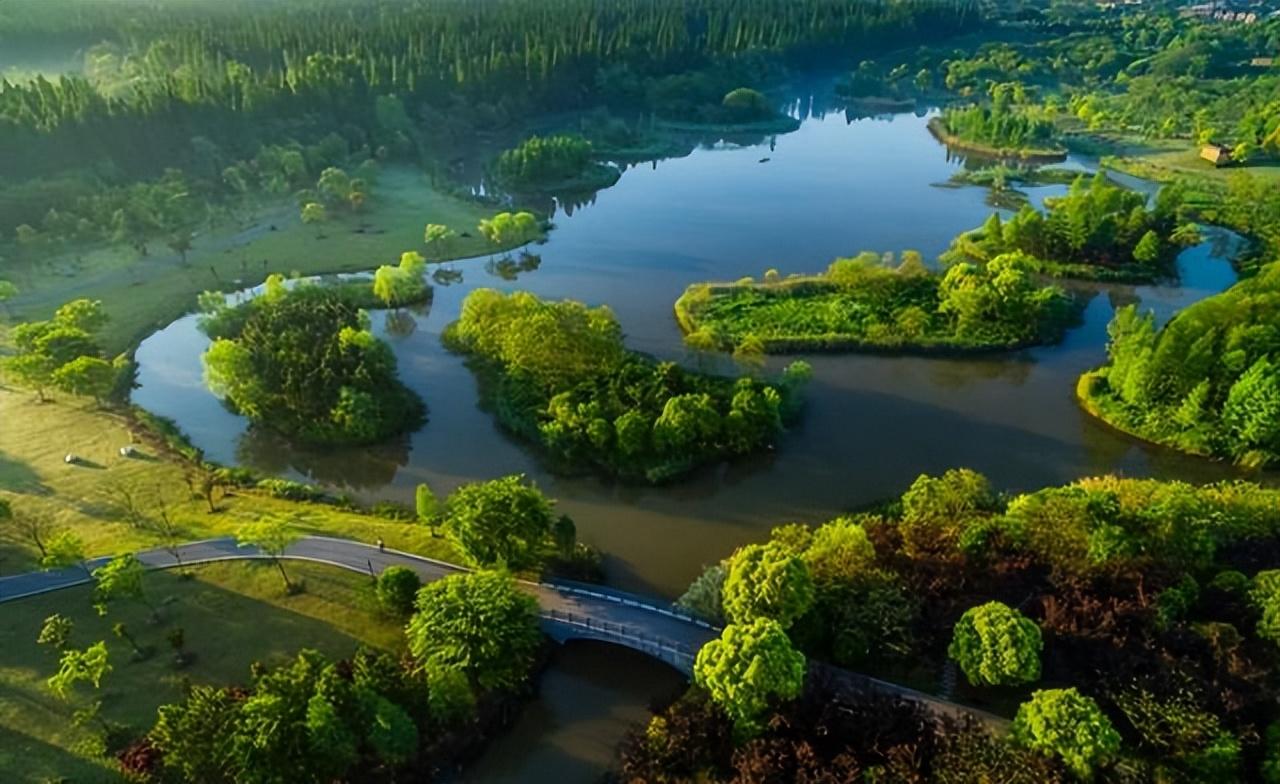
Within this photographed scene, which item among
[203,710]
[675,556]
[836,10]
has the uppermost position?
[836,10]

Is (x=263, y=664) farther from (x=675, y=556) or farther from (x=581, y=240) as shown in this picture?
(x=581, y=240)

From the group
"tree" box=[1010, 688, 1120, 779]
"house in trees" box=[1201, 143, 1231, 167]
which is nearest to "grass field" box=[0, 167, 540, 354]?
"tree" box=[1010, 688, 1120, 779]

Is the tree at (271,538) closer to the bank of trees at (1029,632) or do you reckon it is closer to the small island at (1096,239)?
the bank of trees at (1029,632)

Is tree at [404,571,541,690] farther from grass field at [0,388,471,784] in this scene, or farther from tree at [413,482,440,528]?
tree at [413,482,440,528]

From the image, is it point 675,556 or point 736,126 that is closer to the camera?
point 675,556

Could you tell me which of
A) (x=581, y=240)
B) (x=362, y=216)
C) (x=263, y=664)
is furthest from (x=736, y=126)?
(x=263, y=664)

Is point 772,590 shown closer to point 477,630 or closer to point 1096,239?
point 477,630

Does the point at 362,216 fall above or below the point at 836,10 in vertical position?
below

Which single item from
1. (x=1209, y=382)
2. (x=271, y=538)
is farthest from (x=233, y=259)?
(x=1209, y=382)
